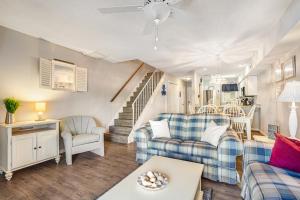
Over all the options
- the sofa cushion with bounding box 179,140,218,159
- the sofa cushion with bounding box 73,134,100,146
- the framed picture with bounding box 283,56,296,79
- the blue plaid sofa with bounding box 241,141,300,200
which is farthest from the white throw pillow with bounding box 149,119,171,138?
the framed picture with bounding box 283,56,296,79

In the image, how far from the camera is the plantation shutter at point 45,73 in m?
3.13

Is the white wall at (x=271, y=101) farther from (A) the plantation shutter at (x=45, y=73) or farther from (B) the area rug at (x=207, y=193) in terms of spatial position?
(A) the plantation shutter at (x=45, y=73)

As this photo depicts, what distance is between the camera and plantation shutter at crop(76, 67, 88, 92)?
385 cm


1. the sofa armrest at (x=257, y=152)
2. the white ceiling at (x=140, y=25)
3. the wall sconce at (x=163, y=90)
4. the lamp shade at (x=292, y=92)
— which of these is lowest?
the sofa armrest at (x=257, y=152)

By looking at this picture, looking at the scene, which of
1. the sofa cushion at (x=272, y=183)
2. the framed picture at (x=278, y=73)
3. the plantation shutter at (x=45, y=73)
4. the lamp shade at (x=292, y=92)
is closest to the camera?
the sofa cushion at (x=272, y=183)

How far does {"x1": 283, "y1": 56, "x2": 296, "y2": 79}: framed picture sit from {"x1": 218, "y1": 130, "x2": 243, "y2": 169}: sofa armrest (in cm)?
183

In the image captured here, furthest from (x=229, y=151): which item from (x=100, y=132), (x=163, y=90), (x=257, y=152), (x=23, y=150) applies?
(x=163, y=90)

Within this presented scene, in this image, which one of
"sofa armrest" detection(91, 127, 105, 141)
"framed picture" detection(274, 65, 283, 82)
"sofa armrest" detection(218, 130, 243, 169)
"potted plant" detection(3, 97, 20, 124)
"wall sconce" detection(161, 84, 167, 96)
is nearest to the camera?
"sofa armrest" detection(218, 130, 243, 169)

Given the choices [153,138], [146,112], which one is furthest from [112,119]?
[153,138]

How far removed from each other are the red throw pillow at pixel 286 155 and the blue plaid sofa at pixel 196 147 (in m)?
0.47

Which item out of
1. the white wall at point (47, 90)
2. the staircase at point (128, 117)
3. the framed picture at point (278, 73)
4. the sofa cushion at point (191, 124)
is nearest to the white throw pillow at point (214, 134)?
the sofa cushion at point (191, 124)

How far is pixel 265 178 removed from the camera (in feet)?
4.45

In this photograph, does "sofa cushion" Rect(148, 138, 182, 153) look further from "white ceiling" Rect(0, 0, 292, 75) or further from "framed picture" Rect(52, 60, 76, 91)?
"framed picture" Rect(52, 60, 76, 91)

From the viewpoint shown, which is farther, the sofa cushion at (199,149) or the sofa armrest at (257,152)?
the sofa cushion at (199,149)
